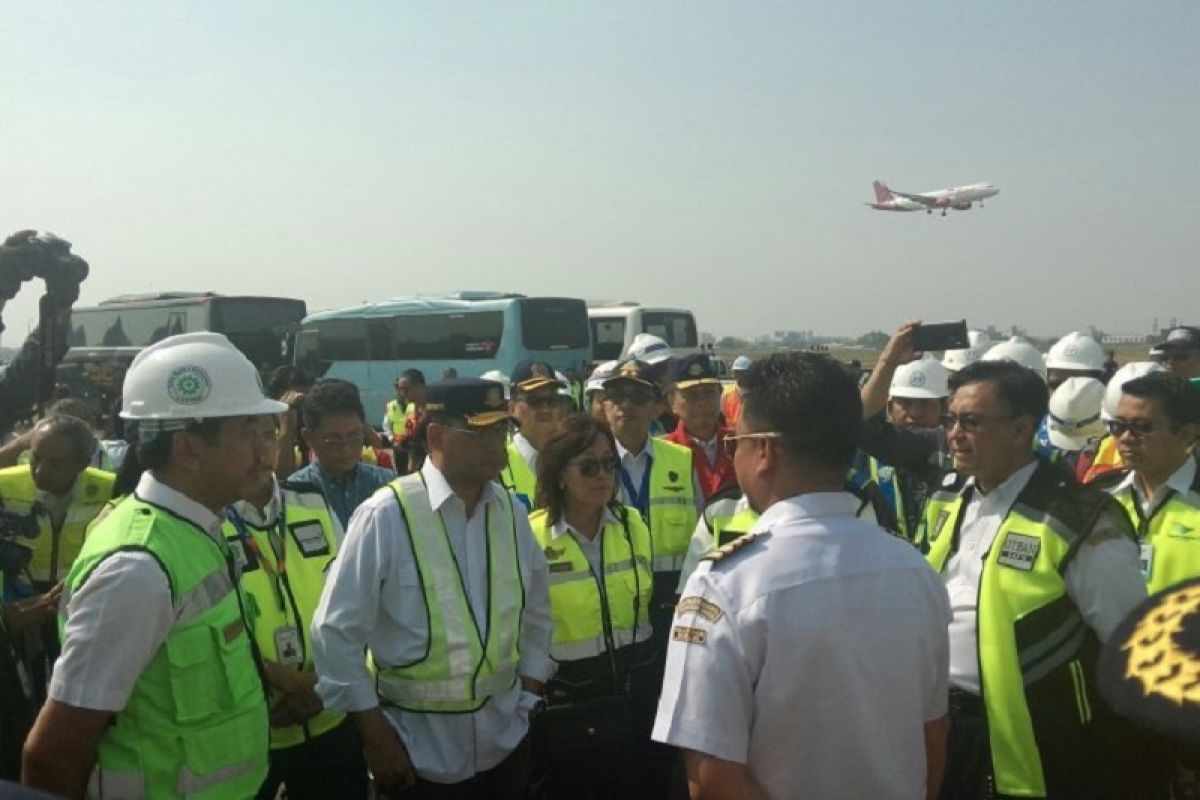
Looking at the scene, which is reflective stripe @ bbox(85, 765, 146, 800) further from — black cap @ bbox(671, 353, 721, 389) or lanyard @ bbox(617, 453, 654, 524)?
black cap @ bbox(671, 353, 721, 389)

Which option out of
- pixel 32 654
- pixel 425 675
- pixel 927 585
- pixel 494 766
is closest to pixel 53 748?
pixel 425 675

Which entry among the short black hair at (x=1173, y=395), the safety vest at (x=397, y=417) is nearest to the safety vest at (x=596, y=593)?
the short black hair at (x=1173, y=395)

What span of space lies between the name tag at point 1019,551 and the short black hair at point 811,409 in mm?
1101

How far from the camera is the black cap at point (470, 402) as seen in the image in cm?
313

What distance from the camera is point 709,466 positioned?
5.27m

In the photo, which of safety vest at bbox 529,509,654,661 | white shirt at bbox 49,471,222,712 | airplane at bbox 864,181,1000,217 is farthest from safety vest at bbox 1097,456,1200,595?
airplane at bbox 864,181,1000,217

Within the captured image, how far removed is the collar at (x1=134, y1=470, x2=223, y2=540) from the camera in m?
2.31

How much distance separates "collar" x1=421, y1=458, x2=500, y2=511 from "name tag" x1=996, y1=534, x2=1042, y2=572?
1.61 metres

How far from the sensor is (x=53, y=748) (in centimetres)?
207

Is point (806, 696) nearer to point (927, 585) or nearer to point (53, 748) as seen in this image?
point (927, 585)

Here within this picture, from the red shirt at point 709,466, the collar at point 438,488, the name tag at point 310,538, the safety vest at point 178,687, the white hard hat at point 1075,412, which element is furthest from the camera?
the white hard hat at point 1075,412

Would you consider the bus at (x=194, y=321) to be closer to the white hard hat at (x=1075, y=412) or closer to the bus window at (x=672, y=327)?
the bus window at (x=672, y=327)

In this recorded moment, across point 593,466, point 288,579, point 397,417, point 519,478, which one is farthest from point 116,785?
point 397,417

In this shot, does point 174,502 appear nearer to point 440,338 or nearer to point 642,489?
point 642,489
